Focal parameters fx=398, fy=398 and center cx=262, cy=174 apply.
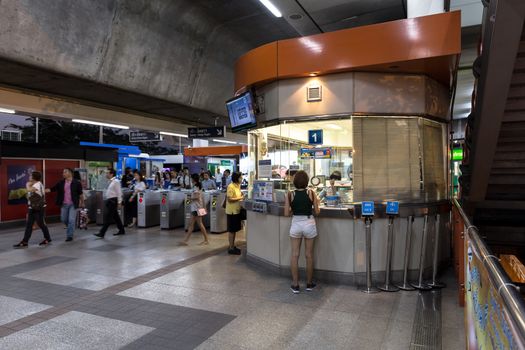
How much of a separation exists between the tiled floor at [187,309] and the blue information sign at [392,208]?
1.06 m

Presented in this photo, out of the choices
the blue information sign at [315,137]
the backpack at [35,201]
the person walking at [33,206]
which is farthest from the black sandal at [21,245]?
the blue information sign at [315,137]

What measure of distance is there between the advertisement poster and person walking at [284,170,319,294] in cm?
961

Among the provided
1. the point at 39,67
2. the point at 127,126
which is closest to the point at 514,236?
the point at 39,67

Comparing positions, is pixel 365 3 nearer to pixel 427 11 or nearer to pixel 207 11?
pixel 427 11

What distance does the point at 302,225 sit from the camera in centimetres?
520

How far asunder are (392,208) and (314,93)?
6.54 feet

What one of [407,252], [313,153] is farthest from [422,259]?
[313,153]

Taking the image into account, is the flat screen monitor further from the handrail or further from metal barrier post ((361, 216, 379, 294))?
the handrail

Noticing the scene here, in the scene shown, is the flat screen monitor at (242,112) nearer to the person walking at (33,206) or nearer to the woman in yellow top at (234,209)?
the woman in yellow top at (234,209)

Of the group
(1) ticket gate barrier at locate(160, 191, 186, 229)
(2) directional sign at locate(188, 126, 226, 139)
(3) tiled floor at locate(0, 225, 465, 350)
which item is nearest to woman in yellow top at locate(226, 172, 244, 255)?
(3) tiled floor at locate(0, 225, 465, 350)

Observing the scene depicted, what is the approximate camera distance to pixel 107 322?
421 centimetres

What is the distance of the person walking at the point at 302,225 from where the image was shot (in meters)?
5.20

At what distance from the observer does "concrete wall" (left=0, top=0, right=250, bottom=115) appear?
643 cm

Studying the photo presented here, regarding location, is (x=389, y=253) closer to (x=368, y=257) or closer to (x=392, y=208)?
(x=368, y=257)
